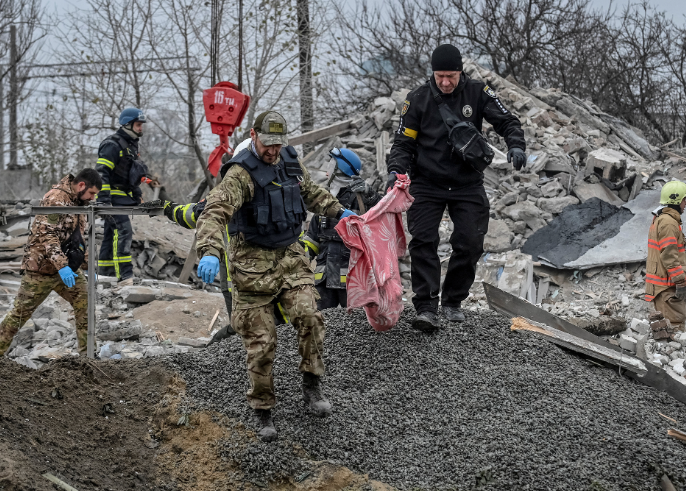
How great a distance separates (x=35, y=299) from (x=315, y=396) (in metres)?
3.14

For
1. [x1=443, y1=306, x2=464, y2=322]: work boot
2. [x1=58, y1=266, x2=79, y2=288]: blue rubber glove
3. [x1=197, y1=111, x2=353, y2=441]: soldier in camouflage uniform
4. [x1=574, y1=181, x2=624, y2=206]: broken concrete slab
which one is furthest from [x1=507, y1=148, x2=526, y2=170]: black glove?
[x1=574, y1=181, x2=624, y2=206]: broken concrete slab

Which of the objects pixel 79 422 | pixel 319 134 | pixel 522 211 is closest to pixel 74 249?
pixel 79 422

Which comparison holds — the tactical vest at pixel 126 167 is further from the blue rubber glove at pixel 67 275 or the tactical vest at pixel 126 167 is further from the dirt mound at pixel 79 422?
the dirt mound at pixel 79 422

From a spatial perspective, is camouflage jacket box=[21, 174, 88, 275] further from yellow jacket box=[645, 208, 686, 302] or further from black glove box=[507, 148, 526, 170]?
yellow jacket box=[645, 208, 686, 302]

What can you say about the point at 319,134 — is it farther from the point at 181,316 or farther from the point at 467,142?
the point at 467,142

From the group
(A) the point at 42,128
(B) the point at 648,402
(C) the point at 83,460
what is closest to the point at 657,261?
(B) the point at 648,402

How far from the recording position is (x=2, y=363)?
495 cm

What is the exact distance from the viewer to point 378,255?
16.7 feet

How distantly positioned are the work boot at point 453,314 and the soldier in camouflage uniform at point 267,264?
1687mm

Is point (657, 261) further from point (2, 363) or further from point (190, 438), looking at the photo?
point (2, 363)

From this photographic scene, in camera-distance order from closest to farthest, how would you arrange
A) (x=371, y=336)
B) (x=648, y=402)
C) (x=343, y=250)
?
1. (x=648, y=402)
2. (x=371, y=336)
3. (x=343, y=250)

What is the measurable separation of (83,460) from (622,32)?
1904 centimetres

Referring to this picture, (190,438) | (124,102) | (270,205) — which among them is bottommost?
(190,438)

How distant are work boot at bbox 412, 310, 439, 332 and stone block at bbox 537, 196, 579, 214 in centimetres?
655
